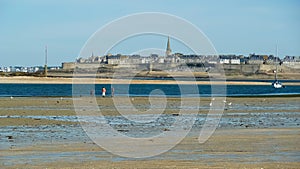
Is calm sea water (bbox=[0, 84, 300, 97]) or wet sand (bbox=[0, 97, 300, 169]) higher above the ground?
wet sand (bbox=[0, 97, 300, 169])

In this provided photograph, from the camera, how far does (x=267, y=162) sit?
1462 cm

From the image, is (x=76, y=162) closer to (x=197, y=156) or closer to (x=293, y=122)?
(x=197, y=156)

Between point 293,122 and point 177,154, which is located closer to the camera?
point 177,154

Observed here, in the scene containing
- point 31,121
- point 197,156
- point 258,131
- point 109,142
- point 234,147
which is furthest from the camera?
point 31,121

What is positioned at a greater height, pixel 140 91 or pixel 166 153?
pixel 166 153

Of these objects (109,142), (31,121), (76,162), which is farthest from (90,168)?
(31,121)

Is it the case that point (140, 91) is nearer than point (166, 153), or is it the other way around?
point (166, 153)

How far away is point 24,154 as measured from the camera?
632 inches

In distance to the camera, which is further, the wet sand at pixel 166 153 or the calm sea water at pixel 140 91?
the calm sea water at pixel 140 91

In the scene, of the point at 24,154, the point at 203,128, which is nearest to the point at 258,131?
the point at 203,128

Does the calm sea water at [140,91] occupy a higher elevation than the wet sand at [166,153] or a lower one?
lower

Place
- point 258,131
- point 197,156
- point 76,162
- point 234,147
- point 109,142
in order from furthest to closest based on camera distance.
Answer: point 258,131 < point 109,142 < point 234,147 < point 197,156 < point 76,162

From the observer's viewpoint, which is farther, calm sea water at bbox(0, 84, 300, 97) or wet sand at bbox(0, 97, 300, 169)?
calm sea water at bbox(0, 84, 300, 97)

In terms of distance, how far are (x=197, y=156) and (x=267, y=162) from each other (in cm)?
199
